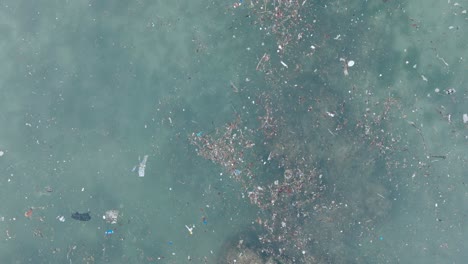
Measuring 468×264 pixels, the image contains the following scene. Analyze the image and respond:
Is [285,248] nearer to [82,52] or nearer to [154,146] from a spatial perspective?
[154,146]

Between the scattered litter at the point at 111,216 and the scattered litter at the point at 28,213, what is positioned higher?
the scattered litter at the point at 28,213

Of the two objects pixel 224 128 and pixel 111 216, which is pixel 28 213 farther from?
pixel 224 128

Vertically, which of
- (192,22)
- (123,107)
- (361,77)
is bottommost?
(361,77)

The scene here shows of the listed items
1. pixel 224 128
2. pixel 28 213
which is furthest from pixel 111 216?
pixel 224 128

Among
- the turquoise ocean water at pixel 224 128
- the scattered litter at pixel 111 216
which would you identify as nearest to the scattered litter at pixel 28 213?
the turquoise ocean water at pixel 224 128

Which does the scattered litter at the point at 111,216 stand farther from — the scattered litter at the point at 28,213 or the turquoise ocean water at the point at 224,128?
the scattered litter at the point at 28,213

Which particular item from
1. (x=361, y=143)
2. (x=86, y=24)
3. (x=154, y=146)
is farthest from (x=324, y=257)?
(x=86, y=24)

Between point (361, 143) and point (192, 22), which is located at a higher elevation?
point (192, 22)
